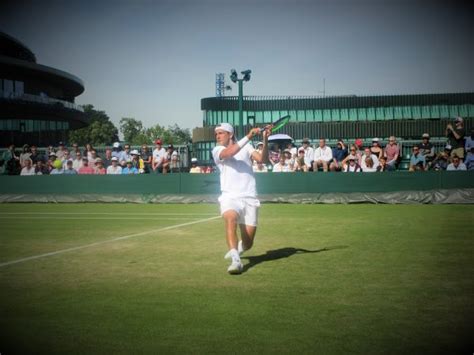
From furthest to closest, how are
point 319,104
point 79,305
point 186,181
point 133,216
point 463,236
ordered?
point 319,104 < point 186,181 < point 133,216 < point 463,236 < point 79,305

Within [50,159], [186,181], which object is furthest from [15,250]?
[50,159]

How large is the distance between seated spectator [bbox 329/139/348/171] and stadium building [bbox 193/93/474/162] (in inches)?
1510

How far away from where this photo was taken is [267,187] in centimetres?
1984

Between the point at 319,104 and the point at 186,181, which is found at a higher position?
the point at 319,104

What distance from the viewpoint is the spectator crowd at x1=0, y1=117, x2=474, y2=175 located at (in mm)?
18578

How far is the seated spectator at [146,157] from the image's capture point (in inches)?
884

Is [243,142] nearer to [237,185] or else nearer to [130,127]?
[237,185]

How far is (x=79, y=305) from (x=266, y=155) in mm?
3350

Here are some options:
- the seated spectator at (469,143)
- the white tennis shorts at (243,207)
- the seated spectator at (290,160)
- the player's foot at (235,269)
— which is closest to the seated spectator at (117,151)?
the seated spectator at (290,160)

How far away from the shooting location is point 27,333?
14.8 feet

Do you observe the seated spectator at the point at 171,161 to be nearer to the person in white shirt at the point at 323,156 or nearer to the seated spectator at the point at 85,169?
the seated spectator at the point at 85,169

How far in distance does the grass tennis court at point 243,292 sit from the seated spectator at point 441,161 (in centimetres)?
817

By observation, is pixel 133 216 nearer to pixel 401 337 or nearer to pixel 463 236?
pixel 463 236

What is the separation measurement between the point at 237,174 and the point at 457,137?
12582mm
